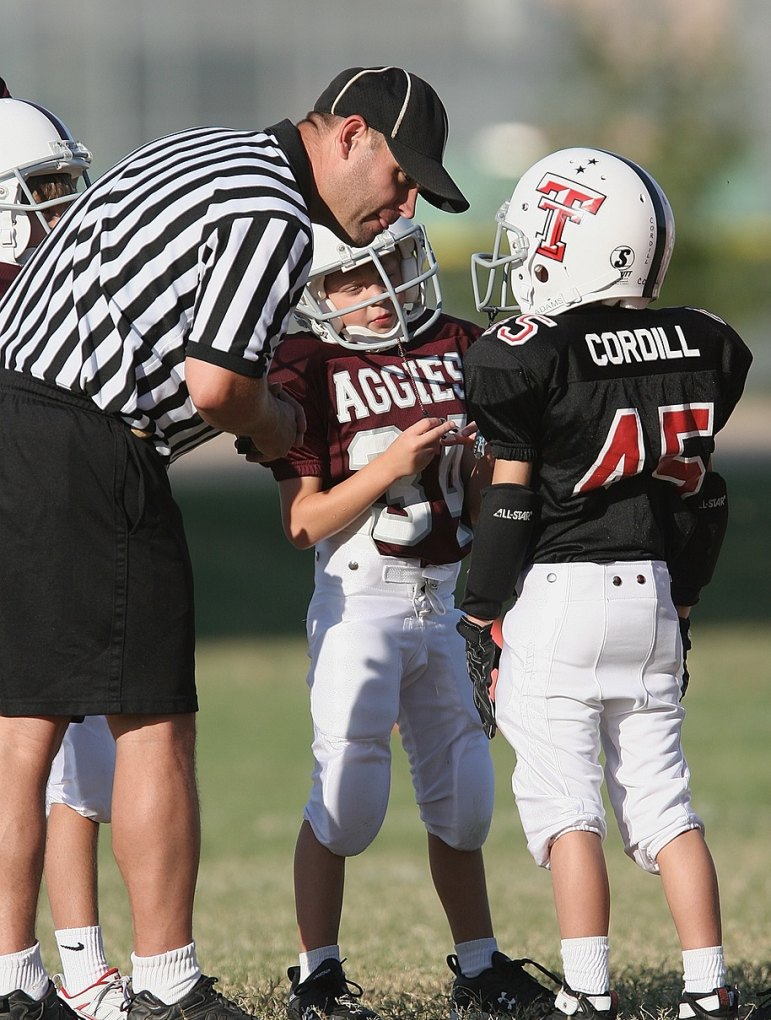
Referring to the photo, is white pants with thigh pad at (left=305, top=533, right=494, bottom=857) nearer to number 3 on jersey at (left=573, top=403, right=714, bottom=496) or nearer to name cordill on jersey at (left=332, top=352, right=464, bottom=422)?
name cordill on jersey at (left=332, top=352, right=464, bottom=422)

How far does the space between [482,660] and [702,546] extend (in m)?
0.63

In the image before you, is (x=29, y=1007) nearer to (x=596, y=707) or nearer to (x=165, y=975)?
(x=165, y=975)

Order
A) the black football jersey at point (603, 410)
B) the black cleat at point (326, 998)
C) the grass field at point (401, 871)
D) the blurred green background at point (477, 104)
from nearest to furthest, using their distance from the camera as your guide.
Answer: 1. the black football jersey at point (603, 410)
2. the black cleat at point (326, 998)
3. the grass field at point (401, 871)
4. the blurred green background at point (477, 104)

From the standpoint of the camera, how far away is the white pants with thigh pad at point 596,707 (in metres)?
3.08

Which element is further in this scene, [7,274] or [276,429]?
[7,274]

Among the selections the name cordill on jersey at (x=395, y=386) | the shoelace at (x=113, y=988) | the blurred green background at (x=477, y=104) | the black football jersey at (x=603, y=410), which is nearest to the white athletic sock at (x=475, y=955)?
the shoelace at (x=113, y=988)

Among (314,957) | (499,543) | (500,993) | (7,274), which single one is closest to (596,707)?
(499,543)

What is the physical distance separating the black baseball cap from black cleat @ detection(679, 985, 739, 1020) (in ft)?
5.85

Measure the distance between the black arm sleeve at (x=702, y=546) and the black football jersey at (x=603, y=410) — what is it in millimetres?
173

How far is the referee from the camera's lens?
2938 mm

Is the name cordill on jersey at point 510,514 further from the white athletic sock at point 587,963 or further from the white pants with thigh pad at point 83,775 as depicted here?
the white pants with thigh pad at point 83,775

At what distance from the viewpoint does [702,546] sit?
3418 millimetres

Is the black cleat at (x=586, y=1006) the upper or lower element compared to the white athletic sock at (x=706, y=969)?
lower

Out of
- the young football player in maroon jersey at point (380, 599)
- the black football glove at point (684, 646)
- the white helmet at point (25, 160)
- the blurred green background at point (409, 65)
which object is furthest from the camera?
the blurred green background at point (409, 65)
